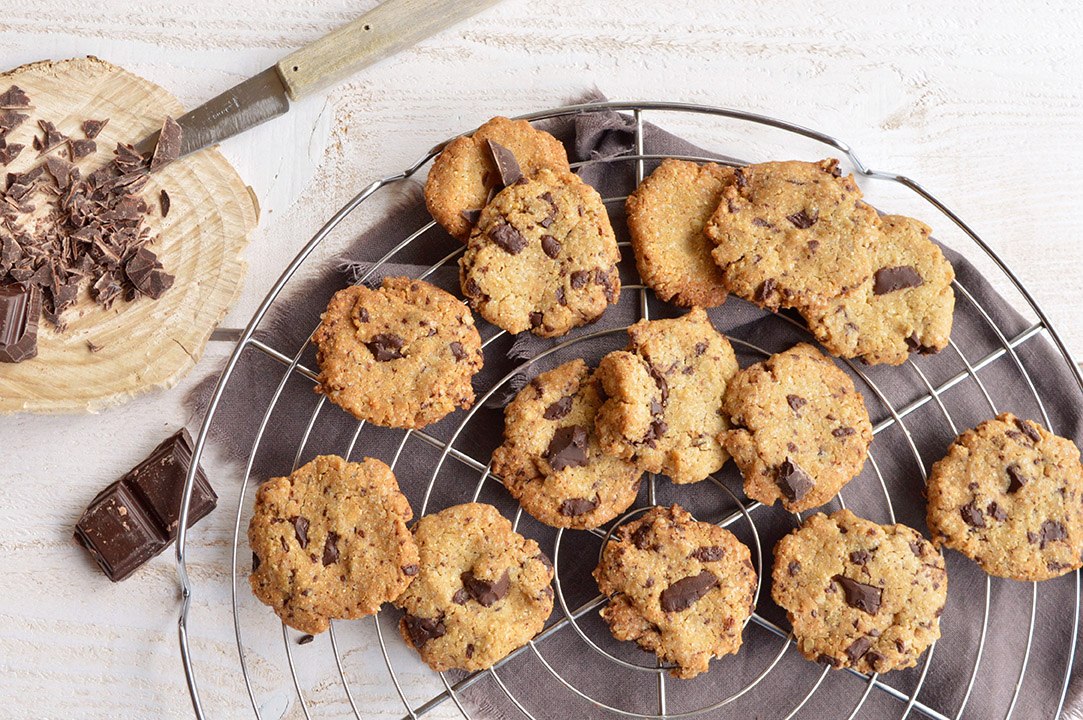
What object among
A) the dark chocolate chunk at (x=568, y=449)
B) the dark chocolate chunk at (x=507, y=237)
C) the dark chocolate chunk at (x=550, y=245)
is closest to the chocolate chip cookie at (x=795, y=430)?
the dark chocolate chunk at (x=568, y=449)

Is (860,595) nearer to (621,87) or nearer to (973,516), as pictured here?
(973,516)

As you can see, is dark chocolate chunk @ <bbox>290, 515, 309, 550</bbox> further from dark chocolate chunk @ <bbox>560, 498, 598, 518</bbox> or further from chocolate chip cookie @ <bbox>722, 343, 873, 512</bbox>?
chocolate chip cookie @ <bbox>722, 343, 873, 512</bbox>

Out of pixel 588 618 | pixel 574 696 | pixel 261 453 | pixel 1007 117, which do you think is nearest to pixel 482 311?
pixel 261 453

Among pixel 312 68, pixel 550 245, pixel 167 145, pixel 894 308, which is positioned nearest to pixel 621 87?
pixel 550 245

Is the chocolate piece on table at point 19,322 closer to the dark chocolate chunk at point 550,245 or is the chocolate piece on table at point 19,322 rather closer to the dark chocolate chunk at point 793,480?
the dark chocolate chunk at point 550,245

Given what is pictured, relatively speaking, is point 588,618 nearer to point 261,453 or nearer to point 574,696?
point 574,696

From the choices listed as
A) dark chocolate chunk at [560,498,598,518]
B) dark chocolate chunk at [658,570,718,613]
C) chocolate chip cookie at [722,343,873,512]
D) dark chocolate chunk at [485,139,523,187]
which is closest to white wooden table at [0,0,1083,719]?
dark chocolate chunk at [485,139,523,187]

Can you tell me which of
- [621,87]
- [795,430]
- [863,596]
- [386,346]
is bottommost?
[863,596]
